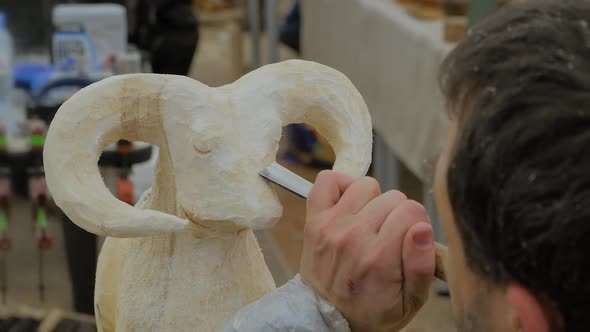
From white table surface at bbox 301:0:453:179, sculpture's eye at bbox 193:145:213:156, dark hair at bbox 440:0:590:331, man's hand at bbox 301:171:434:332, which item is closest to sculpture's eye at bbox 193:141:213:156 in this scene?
sculpture's eye at bbox 193:145:213:156

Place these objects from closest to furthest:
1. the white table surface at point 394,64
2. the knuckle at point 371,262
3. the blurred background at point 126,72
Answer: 1. the knuckle at point 371,262
2. the blurred background at point 126,72
3. the white table surface at point 394,64

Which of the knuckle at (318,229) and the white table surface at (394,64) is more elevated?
the knuckle at (318,229)

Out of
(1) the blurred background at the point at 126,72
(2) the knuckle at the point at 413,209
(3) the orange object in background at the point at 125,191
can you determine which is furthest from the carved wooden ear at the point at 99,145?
(3) the orange object in background at the point at 125,191

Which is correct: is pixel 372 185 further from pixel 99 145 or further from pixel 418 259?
pixel 99 145

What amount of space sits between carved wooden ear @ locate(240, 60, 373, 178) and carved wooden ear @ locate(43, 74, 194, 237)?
9 cm

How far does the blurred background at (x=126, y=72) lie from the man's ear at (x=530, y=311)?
138 centimetres

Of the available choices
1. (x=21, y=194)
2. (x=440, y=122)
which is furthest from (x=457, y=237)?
(x=21, y=194)

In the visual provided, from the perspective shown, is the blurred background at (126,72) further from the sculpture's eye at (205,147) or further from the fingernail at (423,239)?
the fingernail at (423,239)

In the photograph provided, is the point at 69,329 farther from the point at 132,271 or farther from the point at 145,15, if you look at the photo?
the point at 145,15

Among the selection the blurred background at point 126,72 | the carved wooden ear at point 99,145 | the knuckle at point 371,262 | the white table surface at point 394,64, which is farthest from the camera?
the white table surface at point 394,64

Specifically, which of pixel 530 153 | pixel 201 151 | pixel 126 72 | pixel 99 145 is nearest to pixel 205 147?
pixel 201 151

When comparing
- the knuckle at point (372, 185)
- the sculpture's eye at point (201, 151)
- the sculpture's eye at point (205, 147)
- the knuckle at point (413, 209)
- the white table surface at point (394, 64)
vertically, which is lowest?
the white table surface at point (394, 64)

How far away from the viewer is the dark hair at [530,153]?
21.9 inches

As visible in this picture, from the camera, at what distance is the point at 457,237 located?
2.16ft
